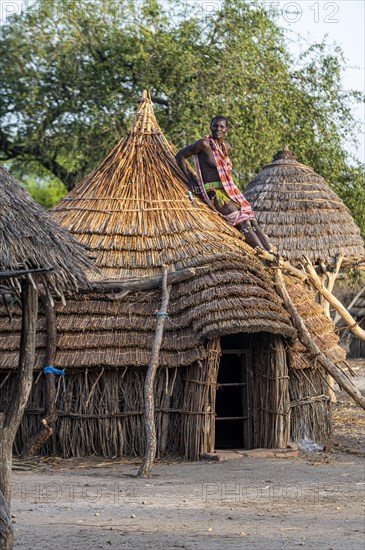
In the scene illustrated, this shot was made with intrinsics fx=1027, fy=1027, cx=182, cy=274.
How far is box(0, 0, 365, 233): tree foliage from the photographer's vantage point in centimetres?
2422

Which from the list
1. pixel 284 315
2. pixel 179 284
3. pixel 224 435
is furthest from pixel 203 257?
pixel 224 435

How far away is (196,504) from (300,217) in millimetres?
9016

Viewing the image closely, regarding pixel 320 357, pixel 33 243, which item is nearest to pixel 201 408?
pixel 320 357

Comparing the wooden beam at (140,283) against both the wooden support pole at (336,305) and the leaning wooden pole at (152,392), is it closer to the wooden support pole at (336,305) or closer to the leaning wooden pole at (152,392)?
the leaning wooden pole at (152,392)

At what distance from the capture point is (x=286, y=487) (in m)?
10.4

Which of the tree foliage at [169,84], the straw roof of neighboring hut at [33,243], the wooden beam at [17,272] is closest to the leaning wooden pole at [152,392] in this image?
the straw roof of neighboring hut at [33,243]

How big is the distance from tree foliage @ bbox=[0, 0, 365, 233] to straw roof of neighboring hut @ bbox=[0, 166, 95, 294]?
15.4 metres

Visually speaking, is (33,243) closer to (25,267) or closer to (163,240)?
(25,267)

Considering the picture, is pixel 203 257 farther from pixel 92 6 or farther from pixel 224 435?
pixel 92 6

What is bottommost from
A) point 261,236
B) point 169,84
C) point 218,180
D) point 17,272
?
point 17,272

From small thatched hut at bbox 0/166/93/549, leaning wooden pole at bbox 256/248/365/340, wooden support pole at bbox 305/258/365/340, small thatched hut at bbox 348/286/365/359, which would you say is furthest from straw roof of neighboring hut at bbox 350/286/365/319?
small thatched hut at bbox 0/166/93/549

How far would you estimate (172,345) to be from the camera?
40.5 feet

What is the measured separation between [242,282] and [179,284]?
0.80 meters

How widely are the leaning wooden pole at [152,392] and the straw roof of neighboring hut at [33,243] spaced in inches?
118
